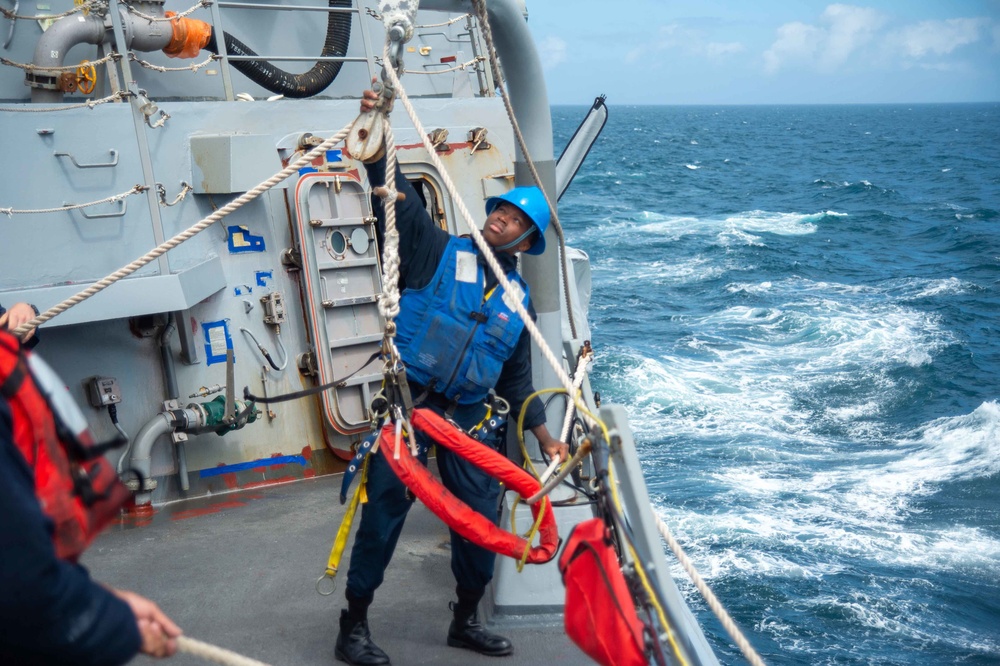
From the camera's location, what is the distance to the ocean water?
763 cm

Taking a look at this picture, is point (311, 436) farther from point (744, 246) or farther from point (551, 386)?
point (744, 246)

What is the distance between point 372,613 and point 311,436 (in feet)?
6.56

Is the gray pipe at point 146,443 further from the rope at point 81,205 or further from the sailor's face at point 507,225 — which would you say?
the sailor's face at point 507,225

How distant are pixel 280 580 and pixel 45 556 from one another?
3.06m

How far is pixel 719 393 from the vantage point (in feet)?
43.7

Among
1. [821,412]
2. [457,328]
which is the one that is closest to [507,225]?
[457,328]

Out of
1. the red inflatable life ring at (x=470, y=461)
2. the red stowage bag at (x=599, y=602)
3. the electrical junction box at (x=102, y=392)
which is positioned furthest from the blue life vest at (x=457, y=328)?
the electrical junction box at (x=102, y=392)

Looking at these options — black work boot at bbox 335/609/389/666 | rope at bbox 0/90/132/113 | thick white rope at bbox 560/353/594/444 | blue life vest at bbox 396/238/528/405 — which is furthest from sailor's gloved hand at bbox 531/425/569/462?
rope at bbox 0/90/132/113

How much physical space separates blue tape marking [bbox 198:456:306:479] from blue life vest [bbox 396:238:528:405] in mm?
2718

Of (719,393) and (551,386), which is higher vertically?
(551,386)

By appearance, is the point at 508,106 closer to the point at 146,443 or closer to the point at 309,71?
the point at 146,443

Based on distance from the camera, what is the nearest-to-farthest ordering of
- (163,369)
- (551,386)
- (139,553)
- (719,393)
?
1. (551,386)
2. (139,553)
3. (163,369)
4. (719,393)

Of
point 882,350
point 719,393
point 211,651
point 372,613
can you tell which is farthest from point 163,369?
point 882,350

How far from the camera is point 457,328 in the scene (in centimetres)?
335
